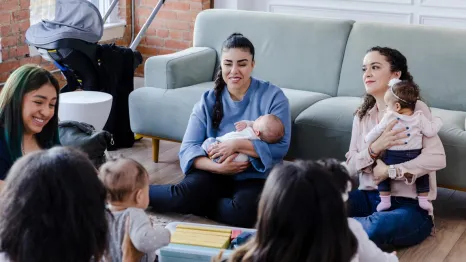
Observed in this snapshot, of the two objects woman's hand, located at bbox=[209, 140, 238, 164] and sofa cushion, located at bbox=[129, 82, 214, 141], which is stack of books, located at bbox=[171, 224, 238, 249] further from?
sofa cushion, located at bbox=[129, 82, 214, 141]

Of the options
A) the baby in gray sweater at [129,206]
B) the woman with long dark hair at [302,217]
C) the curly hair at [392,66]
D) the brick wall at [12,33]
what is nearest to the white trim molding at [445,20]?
the curly hair at [392,66]

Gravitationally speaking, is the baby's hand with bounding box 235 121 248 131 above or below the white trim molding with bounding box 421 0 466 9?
below

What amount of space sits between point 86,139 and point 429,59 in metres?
1.82

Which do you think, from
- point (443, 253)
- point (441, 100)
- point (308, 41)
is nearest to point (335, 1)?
point (308, 41)

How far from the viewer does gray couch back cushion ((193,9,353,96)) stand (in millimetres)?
4305

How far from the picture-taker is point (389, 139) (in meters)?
3.37

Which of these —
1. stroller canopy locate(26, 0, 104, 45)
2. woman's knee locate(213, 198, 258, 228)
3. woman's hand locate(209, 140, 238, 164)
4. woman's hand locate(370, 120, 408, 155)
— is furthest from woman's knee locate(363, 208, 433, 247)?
stroller canopy locate(26, 0, 104, 45)

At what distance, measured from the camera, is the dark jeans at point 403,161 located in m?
3.37

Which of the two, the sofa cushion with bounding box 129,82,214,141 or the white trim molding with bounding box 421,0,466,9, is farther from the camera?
the white trim molding with bounding box 421,0,466,9

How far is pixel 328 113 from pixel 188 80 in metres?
0.94

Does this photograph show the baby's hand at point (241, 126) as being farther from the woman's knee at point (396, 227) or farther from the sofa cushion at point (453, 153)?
the sofa cushion at point (453, 153)

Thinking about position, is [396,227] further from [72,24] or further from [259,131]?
[72,24]

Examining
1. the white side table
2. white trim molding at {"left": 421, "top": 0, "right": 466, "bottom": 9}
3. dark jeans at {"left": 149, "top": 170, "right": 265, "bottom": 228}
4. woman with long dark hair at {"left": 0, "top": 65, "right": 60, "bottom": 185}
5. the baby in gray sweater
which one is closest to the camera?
the baby in gray sweater

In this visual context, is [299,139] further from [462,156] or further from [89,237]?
[89,237]
